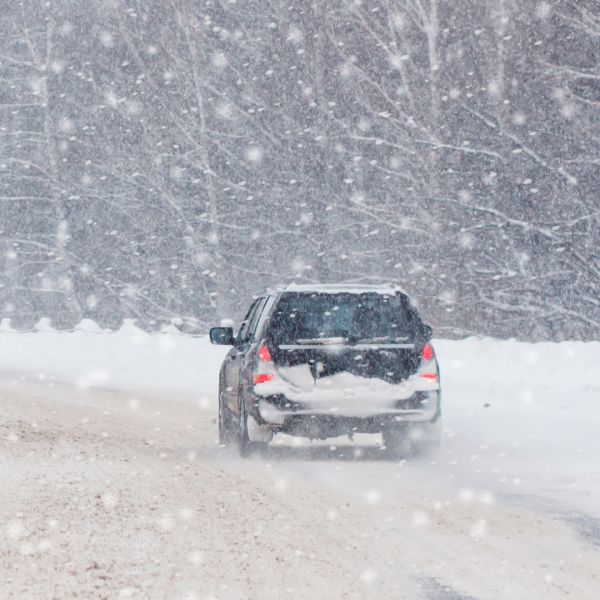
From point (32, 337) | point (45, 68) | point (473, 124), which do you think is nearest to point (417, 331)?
point (473, 124)

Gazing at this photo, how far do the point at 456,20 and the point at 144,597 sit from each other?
25.3 meters

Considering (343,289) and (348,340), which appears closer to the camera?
(348,340)

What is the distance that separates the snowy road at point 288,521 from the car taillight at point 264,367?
0.80 metres

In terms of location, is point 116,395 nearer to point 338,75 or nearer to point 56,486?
point 56,486

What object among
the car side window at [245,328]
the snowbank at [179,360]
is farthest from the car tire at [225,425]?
the snowbank at [179,360]

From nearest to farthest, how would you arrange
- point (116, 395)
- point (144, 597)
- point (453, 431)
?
point (144, 597), point (453, 431), point (116, 395)

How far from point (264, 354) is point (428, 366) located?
1590mm

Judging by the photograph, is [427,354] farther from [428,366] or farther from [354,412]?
[354,412]

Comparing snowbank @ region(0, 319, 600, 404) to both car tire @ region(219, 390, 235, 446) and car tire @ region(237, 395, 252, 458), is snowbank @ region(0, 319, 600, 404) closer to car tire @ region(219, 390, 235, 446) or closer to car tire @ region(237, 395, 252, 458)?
car tire @ region(219, 390, 235, 446)

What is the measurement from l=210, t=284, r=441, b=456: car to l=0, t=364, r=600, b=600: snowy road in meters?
0.37

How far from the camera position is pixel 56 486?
36.0 feet

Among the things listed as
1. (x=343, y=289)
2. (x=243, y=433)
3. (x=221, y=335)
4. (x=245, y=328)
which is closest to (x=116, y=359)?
(x=245, y=328)

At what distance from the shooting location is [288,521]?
9141 millimetres

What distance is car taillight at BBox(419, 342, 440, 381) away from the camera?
1302 centimetres
